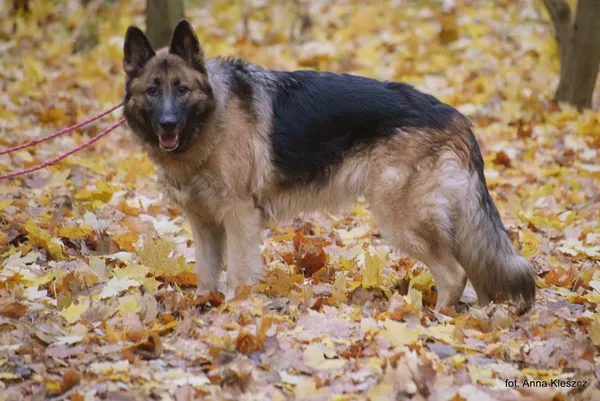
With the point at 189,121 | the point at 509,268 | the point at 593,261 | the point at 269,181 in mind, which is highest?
the point at 189,121

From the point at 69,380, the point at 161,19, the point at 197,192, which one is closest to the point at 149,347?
the point at 69,380

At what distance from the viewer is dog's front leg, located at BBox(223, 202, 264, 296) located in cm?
568

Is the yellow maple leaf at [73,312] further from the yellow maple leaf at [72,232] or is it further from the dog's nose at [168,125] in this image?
the yellow maple leaf at [72,232]

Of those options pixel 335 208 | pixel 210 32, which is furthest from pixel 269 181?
pixel 210 32

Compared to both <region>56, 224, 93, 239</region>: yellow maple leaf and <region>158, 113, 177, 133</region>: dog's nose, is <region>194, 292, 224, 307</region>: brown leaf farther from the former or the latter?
<region>56, 224, 93, 239</region>: yellow maple leaf

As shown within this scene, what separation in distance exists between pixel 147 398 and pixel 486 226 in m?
2.85

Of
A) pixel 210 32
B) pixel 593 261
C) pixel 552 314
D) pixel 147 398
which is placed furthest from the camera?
pixel 210 32

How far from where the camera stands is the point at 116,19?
15.6 meters

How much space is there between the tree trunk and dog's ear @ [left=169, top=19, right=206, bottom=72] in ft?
16.9

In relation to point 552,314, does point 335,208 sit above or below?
above

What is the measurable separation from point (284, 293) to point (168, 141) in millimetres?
1371

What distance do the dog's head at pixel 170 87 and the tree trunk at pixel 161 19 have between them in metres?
5.11

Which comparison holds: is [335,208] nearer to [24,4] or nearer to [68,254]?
[68,254]

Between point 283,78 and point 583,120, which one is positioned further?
point 583,120
